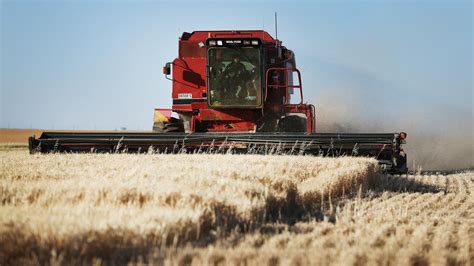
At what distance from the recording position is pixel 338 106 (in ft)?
68.2

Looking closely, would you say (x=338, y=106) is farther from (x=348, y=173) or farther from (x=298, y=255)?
(x=298, y=255)

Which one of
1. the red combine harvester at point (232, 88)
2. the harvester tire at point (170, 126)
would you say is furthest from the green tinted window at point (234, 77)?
the harvester tire at point (170, 126)

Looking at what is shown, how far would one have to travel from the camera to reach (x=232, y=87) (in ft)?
45.5

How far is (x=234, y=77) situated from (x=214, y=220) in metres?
9.46

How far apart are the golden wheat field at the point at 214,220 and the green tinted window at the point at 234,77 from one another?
20.1ft

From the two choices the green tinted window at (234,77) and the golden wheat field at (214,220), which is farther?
the green tinted window at (234,77)

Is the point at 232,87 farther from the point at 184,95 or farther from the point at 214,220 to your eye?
the point at 214,220

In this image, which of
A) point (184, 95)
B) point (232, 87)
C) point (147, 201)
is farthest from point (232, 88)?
point (147, 201)

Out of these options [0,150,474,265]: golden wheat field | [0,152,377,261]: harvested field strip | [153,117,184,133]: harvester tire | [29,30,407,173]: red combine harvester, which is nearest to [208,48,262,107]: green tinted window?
[29,30,407,173]: red combine harvester

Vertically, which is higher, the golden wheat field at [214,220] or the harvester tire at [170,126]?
the harvester tire at [170,126]

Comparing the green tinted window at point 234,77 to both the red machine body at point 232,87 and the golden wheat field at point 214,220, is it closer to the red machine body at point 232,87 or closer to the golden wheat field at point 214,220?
the red machine body at point 232,87

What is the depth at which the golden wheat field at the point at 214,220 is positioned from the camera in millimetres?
3756

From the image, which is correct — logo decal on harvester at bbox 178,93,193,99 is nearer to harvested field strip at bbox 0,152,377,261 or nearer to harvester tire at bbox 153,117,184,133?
harvester tire at bbox 153,117,184,133

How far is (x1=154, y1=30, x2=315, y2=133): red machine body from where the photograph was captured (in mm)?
13805
